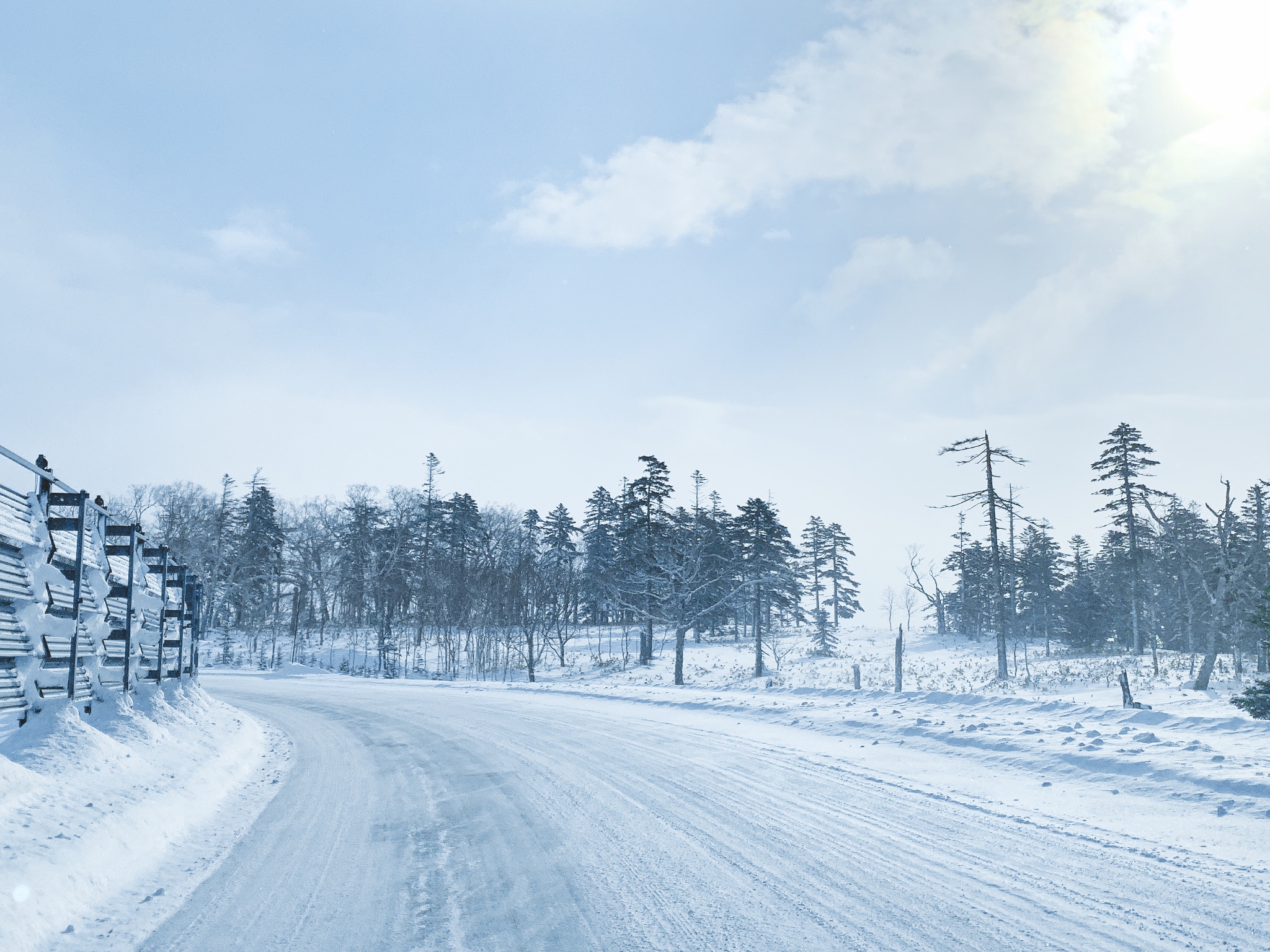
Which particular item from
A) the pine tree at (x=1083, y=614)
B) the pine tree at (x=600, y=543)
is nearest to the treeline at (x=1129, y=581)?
the pine tree at (x=1083, y=614)

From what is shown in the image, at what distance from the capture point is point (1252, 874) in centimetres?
537

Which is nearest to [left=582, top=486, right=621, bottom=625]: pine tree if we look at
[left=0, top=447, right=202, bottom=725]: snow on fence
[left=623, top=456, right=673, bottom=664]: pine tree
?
[left=623, top=456, right=673, bottom=664]: pine tree

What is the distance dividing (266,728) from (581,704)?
26.7 ft

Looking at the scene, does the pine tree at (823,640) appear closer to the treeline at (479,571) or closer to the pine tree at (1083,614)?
the treeline at (479,571)

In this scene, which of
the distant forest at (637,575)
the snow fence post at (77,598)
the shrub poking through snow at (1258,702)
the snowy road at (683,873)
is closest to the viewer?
the snowy road at (683,873)

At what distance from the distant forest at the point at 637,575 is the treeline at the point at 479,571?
0.78 ft

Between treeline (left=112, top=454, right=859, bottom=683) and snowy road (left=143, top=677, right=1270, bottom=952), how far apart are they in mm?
23035

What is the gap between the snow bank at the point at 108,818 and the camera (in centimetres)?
484

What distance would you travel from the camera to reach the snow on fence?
779 centimetres

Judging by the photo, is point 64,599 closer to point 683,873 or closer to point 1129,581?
point 683,873

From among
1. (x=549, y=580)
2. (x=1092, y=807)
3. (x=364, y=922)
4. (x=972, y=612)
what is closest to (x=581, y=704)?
(x=1092, y=807)

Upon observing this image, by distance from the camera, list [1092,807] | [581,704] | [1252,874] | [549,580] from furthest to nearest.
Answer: [549,580], [581,704], [1092,807], [1252,874]

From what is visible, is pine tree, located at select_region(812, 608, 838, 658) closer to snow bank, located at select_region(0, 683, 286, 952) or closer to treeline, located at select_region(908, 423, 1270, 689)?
treeline, located at select_region(908, 423, 1270, 689)

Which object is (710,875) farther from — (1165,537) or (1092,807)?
(1165,537)
